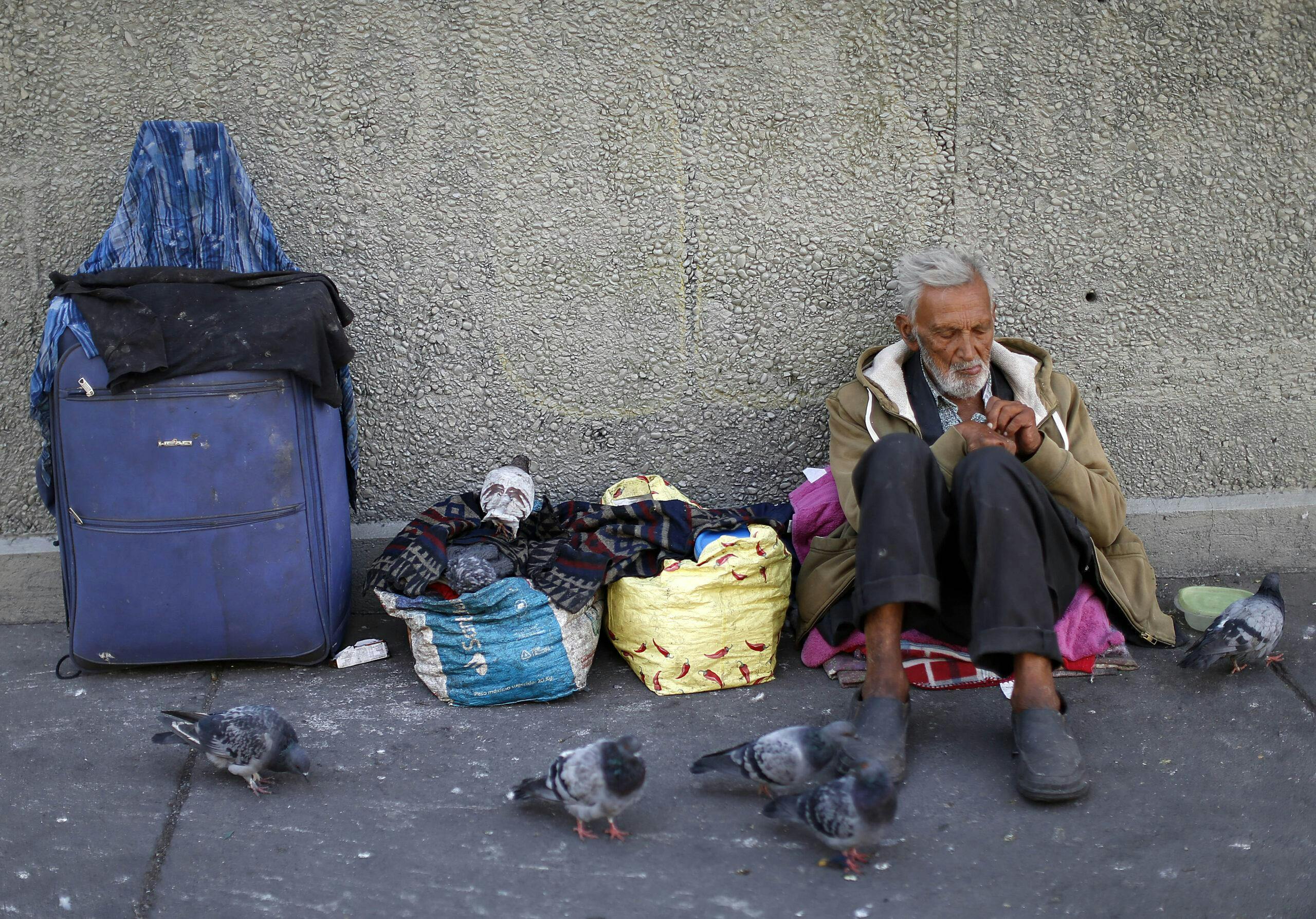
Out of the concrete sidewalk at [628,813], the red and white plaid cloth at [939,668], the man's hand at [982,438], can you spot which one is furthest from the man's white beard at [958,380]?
the concrete sidewalk at [628,813]

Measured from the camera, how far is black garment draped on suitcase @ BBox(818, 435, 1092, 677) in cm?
261

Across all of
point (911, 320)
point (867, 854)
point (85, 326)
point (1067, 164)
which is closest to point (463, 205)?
point (85, 326)

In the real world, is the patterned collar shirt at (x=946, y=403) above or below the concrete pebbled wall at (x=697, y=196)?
below

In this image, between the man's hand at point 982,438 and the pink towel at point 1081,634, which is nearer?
the man's hand at point 982,438

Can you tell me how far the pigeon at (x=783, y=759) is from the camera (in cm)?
244

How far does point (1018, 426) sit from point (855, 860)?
1.30m

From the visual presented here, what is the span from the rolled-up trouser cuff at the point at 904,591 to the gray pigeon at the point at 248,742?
59.7 inches

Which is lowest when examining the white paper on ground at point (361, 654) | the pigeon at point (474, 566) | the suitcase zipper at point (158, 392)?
the white paper on ground at point (361, 654)

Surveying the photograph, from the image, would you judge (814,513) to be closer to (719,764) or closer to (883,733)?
(883,733)

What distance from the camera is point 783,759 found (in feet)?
8.00

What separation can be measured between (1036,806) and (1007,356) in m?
1.40

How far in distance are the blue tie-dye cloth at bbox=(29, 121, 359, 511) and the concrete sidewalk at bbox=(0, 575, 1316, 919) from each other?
104 cm

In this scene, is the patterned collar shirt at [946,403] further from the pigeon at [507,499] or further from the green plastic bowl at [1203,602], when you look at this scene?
the pigeon at [507,499]

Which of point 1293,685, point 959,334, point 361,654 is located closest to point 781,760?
point 959,334
